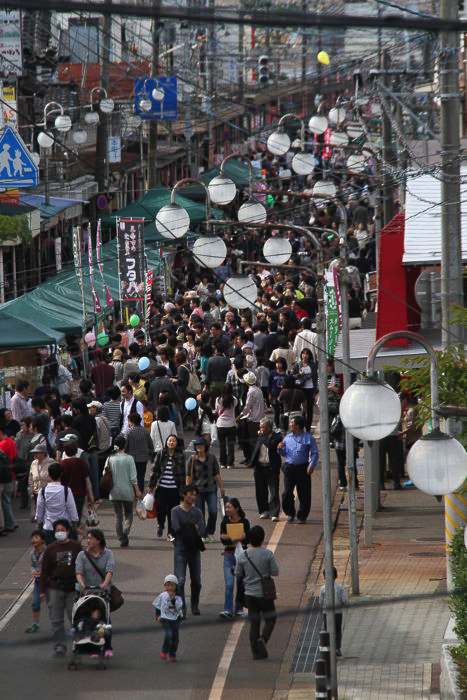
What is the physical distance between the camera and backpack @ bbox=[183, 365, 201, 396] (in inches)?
879

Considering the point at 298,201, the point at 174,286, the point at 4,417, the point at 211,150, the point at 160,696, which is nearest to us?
the point at 160,696

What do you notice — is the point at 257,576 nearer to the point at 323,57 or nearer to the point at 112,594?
the point at 112,594

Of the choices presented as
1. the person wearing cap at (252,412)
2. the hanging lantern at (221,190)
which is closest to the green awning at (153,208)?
the hanging lantern at (221,190)

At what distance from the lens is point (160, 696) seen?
11.4 meters

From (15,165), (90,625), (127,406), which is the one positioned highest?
(15,165)

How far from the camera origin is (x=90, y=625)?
11.9 meters

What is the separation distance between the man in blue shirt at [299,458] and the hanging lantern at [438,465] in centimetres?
845

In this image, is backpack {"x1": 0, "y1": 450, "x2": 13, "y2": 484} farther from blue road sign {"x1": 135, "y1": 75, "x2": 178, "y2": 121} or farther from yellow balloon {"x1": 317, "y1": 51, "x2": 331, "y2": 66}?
blue road sign {"x1": 135, "y1": 75, "x2": 178, "y2": 121}

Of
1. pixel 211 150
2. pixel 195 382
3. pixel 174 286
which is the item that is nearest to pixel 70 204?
pixel 174 286

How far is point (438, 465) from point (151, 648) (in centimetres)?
506

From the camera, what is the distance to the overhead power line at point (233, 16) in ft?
12.8

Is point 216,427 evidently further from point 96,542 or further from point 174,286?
point 174,286

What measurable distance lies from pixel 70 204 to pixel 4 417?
2064 centimetres

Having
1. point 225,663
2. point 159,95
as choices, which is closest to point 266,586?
point 225,663
